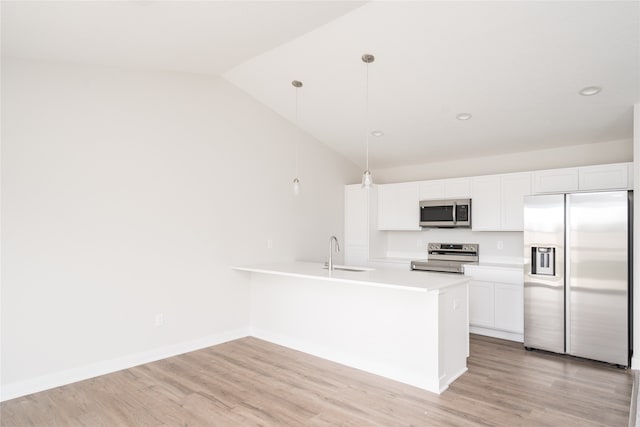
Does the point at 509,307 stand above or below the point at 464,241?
below

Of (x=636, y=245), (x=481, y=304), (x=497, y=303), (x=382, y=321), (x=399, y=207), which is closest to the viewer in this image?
(x=382, y=321)

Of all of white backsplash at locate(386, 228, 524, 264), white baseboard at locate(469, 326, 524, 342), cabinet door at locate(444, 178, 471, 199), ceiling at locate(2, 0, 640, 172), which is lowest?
white baseboard at locate(469, 326, 524, 342)

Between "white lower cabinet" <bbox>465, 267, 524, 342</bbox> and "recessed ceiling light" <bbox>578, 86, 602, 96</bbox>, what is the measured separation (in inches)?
78.2

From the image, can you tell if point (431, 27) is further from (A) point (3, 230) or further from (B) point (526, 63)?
(A) point (3, 230)

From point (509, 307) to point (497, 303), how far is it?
135 millimetres

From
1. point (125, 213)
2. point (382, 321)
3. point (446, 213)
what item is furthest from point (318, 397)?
point (446, 213)

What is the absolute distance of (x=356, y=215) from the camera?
5945 millimetres

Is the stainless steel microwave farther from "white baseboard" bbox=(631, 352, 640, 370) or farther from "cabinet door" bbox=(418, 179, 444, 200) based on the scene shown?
"white baseboard" bbox=(631, 352, 640, 370)

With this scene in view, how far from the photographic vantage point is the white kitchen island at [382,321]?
3.06m

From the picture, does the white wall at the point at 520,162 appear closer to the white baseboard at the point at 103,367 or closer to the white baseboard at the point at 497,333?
the white baseboard at the point at 497,333

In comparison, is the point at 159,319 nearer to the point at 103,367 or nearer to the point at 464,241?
the point at 103,367

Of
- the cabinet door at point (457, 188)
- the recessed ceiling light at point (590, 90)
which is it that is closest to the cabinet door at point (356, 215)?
the cabinet door at point (457, 188)

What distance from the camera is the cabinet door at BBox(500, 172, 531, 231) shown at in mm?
4574

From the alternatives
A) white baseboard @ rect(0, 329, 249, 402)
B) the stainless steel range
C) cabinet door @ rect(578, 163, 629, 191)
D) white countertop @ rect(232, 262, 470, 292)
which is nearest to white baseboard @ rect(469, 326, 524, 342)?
the stainless steel range
